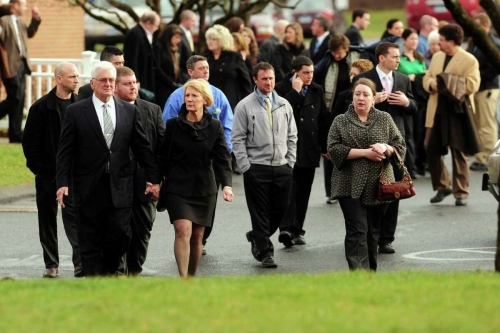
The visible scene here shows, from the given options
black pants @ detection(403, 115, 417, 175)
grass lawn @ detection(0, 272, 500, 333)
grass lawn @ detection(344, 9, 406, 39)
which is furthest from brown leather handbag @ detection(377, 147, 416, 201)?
grass lawn @ detection(344, 9, 406, 39)

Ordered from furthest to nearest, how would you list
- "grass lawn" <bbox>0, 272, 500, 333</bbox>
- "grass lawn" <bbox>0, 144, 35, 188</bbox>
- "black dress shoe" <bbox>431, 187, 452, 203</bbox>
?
"grass lawn" <bbox>0, 144, 35, 188</bbox> → "black dress shoe" <bbox>431, 187, 452, 203</bbox> → "grass lawn" <bbox>0, 272, 500, 333</bbox>

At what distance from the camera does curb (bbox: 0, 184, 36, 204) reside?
16.0 meters

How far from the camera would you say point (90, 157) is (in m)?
9.89

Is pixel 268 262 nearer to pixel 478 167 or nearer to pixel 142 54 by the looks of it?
pixel 142 54

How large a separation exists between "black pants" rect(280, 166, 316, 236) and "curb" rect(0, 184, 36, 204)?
4194 mm

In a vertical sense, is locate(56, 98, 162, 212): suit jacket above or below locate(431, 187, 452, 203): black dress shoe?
above

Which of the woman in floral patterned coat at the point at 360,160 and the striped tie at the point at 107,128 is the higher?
the striped tie at the point at 107,128

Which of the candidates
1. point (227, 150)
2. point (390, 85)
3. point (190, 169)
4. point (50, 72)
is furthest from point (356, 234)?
point (50, 72)

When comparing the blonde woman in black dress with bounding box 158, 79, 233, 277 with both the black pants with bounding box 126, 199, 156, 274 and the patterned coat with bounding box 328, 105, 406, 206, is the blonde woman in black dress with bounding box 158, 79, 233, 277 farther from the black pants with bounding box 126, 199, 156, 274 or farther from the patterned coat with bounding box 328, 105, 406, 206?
the patterned coat with bounding box 328, 105, 406, 206

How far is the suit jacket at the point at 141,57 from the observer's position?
717 inches

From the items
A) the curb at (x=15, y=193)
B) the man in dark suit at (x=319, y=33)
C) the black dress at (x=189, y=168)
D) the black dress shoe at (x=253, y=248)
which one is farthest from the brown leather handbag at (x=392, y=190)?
the man in dark suit at (x=319, y=33)

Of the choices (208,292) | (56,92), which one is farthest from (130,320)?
(56,92)

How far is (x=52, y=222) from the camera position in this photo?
11633 mm

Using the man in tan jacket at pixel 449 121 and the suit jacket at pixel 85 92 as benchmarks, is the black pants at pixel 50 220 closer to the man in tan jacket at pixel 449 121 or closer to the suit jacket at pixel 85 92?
the suit jacket at pixel 85 92
